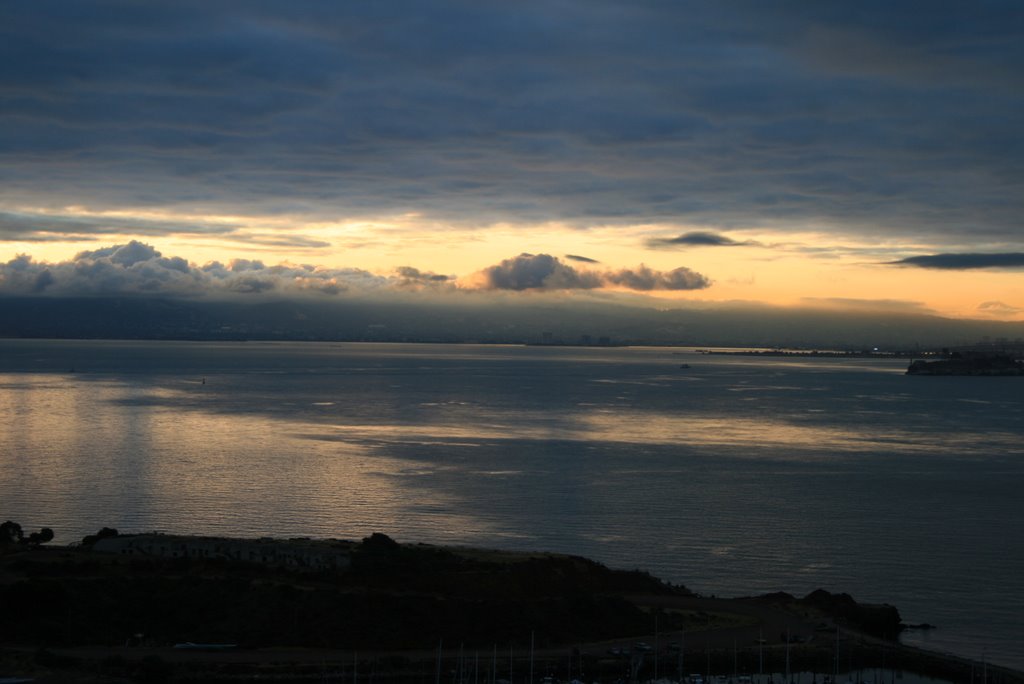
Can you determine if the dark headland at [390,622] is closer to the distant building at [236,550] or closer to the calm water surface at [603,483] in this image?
the distant building at [236,550]

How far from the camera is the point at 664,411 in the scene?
306 ft

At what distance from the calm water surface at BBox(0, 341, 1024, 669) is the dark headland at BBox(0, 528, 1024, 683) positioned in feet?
11.9

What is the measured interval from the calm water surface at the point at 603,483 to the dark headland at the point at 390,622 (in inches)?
143

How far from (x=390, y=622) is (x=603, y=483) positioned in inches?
1054

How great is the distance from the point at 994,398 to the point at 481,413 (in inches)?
2847

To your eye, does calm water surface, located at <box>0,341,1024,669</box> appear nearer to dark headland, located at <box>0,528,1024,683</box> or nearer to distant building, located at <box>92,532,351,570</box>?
dark headland, located at <box>0,528,1024,683</box>

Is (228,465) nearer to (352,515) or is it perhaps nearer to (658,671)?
(352,515)

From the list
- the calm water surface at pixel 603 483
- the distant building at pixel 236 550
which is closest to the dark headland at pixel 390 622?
the distant building at pixel 236 550

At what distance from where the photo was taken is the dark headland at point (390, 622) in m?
21.8

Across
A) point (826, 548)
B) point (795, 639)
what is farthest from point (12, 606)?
point (826, 548)

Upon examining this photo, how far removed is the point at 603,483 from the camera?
49.6 m

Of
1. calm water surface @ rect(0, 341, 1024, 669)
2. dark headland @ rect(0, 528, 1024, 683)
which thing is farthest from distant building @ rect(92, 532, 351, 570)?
calm water surface @ rect(0, 341, 1024, 669)

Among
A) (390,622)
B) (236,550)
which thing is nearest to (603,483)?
(236,550)

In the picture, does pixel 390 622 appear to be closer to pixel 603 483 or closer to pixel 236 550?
pixel 236 550
